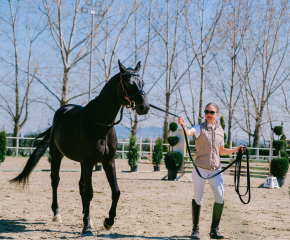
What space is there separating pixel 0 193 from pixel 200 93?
63.0 feet

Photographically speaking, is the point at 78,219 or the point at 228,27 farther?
the point at 228,27

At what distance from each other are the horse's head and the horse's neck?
16 cm

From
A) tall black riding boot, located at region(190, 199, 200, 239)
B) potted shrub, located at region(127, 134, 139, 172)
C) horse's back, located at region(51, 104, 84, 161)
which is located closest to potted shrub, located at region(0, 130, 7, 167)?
potted shrub, located at region(127, 134, 139, 172)

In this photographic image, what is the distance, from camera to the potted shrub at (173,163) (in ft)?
37.7

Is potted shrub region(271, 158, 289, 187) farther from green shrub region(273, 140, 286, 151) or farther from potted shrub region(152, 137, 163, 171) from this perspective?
potted shrub region(152, 137, 163, 171)

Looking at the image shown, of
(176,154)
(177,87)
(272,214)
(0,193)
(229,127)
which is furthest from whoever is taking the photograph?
(177,87)

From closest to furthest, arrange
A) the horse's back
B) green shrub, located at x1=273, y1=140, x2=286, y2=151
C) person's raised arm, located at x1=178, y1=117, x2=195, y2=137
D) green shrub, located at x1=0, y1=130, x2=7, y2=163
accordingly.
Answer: person's raised arm, located at x1=178, y1=117, x2=195, y2=137 → the horse's back → green shrub, located at x1=273, y1=140, x2=286, y2=151 → green shrub, located at x1=0, y1=130, x2=7, y2=163

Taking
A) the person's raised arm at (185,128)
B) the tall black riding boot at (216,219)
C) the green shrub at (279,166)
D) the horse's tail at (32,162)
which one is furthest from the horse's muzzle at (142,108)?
the green shrub at (279,166)

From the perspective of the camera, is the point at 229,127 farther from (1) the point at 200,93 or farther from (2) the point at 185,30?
(2) the point at 185,30

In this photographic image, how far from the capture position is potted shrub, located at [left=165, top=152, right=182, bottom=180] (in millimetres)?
11477

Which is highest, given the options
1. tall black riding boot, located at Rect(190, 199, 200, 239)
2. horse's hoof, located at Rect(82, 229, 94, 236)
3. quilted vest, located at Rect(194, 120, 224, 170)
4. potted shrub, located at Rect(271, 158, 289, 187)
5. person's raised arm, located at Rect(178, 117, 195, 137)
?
person's raised arm, located at Rect(178, 117, 195, 137)

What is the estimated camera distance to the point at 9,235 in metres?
3.93

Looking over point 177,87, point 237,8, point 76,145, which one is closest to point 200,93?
point 177,87

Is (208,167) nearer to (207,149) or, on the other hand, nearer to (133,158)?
(207,149)
